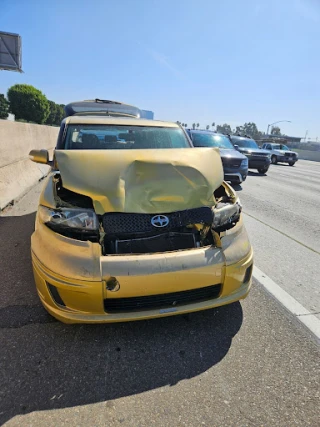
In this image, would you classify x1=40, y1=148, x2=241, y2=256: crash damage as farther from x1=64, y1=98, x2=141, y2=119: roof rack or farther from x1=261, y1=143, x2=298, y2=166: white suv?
x1=261, y1=143, x2=298, y2=166: white suv

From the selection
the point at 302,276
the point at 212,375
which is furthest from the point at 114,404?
the point at 302,276

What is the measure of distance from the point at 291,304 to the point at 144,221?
179 centimetres

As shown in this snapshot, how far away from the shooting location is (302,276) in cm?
357

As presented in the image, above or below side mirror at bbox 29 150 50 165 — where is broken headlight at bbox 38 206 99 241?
below

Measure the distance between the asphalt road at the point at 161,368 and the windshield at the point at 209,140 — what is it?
328 inches

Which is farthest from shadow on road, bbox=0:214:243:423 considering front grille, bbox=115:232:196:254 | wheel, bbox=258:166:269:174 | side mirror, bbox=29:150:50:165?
wheel, bbox=258:166:269:174

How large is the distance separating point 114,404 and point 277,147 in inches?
1012

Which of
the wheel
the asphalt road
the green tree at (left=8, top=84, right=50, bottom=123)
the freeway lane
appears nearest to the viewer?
the asphalt road

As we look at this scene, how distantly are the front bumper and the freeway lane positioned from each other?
4.68ft

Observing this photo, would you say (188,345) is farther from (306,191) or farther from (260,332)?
(306,191)

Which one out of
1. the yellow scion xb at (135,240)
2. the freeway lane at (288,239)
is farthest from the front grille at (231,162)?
the yellow scion xb at (135,240)

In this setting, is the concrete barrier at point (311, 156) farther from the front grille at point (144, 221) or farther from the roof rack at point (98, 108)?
the front grille at point (144, 221)

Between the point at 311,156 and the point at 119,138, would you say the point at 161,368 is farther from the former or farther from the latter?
the point at 311,156

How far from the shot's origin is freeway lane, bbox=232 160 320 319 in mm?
3342
